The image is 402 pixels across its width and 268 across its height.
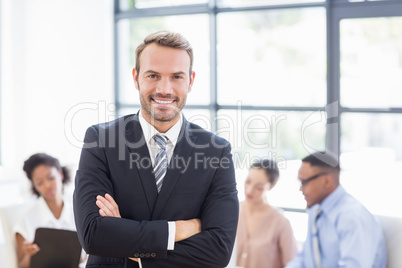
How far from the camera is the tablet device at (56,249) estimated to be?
10.2 feet

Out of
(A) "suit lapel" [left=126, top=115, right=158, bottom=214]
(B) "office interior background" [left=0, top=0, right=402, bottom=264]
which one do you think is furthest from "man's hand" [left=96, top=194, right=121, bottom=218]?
(B) "office interior background" [left=0, top=0, right=402, bottom=264]

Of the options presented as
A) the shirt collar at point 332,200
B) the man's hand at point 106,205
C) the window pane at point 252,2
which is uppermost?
the window pane at point 252,2

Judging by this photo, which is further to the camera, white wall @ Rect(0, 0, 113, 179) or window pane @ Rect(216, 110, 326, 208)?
white wall @ Rect(0, 0, 113, 179)

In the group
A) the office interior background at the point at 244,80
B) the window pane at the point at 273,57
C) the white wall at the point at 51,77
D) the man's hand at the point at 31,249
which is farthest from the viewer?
the white wall at the point at 51,77

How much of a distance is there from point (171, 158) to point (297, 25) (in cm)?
274

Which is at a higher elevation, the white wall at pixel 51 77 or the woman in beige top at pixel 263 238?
the white wall at pixel 51 77

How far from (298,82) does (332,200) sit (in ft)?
5.55

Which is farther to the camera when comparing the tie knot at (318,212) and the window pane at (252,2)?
the window pane at (252,2)

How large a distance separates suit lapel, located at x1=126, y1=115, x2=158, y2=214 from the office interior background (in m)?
1.94

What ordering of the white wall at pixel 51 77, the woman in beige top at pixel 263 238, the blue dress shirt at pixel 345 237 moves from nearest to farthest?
the blue dress shirt at pixel 345 237 → the woman in beige top at pixel 263 238 → the white wall at pixel 51 77

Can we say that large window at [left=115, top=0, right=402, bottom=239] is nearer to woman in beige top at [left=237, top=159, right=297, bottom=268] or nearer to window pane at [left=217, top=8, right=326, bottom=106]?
window pane at [left=217, top=8, right=326, bottom=106]

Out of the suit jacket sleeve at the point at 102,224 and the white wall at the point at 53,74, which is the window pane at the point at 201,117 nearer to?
the white wall at the point at 53,74

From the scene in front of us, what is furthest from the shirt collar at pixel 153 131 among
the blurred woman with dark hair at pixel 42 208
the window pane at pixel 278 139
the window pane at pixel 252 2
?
the window pane at pixel 252 2

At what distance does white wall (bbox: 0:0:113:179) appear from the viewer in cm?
499
